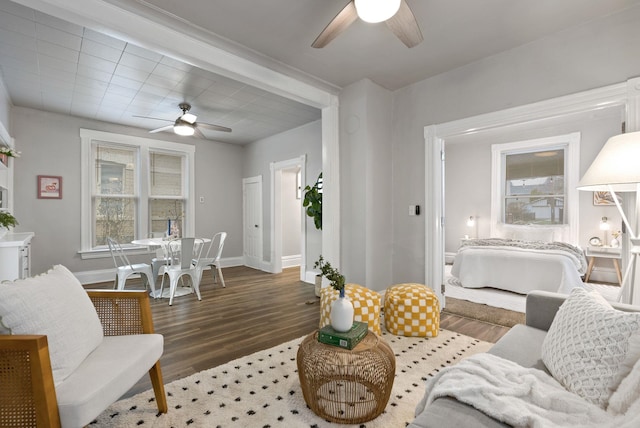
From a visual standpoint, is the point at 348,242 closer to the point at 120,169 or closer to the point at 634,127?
the point at 634,127

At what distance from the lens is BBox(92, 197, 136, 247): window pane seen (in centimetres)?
547

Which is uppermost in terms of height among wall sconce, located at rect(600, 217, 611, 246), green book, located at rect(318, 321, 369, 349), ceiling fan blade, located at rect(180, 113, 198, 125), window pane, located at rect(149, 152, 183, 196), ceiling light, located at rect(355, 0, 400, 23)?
ceiling fan blade, located at rect(180, 113, 198, 125)

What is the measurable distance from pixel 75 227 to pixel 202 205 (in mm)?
2131

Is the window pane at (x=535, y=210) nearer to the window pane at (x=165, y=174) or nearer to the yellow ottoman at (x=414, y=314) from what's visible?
the yellow ottoman at (x=414, y=314)

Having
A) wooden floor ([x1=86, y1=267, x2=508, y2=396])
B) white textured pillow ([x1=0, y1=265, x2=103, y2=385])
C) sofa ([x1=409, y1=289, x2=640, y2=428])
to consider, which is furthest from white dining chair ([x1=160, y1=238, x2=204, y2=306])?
sofa ([x1=409, y1=289, x2=640, y2=428])

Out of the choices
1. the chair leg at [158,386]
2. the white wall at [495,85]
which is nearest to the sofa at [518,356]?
the chair leg at [158,386]

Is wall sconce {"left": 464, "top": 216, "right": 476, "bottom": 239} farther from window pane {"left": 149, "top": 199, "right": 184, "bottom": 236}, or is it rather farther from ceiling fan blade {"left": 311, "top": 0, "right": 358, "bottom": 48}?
window pane {"left": 149, "top": 199, "right": 184, "bottom": 236}

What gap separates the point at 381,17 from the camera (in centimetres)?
206

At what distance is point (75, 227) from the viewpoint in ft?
17.0

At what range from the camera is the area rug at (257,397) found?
5.74 ft

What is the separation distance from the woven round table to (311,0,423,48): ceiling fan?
2.04m

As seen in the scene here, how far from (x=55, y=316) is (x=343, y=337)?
137cm

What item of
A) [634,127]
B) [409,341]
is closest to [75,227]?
[409,341]

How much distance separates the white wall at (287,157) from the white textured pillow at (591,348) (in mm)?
4136
